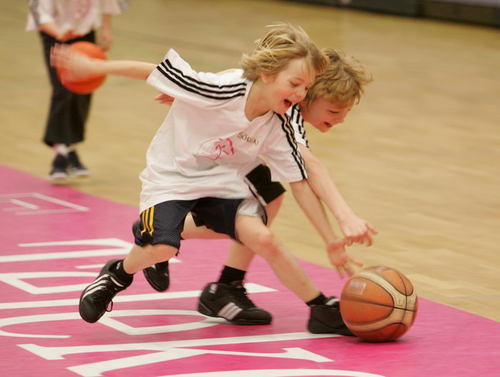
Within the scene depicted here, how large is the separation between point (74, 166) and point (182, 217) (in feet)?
10.8

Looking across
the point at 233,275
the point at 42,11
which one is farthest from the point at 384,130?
the point at 233,275

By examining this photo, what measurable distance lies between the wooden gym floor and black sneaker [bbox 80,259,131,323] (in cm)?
149

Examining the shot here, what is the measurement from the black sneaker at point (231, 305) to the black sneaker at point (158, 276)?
21 centimetres

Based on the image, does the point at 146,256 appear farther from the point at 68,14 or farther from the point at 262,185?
the point at 68,14

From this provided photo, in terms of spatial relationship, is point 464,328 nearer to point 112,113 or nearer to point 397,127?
point 397,127

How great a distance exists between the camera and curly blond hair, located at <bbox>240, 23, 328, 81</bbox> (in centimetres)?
449

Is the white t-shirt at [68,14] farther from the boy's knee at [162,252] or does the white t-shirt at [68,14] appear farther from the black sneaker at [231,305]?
the boy's knee at [162,252]

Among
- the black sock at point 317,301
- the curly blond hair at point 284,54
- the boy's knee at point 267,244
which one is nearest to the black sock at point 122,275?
the boy's knee at point 267,244

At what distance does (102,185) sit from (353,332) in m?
A: 3.38

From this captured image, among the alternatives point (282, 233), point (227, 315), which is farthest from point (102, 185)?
point (227, 315)

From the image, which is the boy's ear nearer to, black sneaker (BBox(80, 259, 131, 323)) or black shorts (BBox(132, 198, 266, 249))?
black shorts (BBox(132, 198, 266, 249))

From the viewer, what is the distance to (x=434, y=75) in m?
12.1

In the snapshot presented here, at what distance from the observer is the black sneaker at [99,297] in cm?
465

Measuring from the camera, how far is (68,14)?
7.46m
